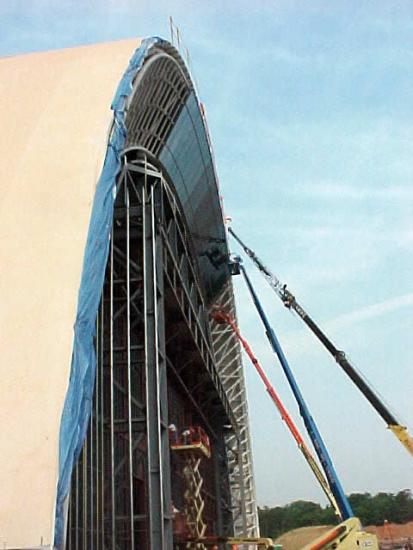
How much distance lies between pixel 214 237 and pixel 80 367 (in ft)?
94.9

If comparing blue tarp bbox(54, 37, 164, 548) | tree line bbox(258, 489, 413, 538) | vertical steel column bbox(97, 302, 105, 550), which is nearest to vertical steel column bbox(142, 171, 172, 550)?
vertical steel column bbox(97, 302, 105, 550)

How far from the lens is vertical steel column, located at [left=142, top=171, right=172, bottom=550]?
46.6 ft

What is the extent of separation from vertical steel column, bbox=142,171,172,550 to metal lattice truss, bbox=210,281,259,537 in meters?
26.1

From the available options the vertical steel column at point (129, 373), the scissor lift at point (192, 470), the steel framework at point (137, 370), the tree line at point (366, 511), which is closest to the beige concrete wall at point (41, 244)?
the steel framework at point (137, 370)

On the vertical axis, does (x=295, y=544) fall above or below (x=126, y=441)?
below

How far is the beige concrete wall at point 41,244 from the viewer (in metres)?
8.86

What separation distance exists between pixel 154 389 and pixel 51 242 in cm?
550

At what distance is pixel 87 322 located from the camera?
35.2 feet

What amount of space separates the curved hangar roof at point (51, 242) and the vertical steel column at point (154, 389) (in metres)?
3.20

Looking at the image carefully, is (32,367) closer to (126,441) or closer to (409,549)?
Result: (126,441)

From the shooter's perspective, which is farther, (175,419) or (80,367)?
(175,419)

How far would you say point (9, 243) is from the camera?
11.5 metres

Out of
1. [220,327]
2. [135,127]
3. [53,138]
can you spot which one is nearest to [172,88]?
[135,127]

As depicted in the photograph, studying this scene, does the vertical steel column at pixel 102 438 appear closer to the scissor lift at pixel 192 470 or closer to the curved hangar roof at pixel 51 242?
the curved hangar roof at pixel 51 242
